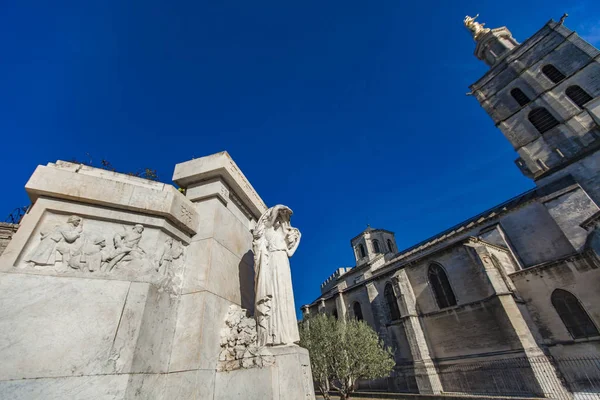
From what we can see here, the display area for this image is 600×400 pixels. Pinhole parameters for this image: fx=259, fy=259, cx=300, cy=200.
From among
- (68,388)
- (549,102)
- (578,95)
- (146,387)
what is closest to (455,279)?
(549,102)

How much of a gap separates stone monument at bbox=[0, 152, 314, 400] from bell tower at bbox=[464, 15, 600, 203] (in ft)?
84.0

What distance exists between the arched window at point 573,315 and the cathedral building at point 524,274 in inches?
2.2

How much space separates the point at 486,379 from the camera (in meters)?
17.1

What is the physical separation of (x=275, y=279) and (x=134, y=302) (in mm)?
1896

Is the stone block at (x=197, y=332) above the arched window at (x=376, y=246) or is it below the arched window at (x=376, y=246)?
below

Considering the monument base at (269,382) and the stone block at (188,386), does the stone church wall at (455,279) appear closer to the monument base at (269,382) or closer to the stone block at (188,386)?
the monument base at (269,382)

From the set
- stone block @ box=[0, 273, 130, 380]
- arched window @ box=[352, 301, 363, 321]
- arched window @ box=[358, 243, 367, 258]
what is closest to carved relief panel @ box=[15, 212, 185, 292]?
stone block @ box=[0, 273, 130, 380]

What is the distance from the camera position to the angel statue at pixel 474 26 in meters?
32.8

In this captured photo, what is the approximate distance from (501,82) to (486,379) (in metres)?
28.7

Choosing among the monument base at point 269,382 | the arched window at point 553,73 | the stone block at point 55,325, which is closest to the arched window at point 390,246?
the arched window at point 553,73

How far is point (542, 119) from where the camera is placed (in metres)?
23.9

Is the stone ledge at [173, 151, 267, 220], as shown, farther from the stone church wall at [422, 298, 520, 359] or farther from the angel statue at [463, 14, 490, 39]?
the angel statue at [463, 14, 490, 39]

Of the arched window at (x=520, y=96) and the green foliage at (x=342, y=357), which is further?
the arched window at (x=520, y=96)

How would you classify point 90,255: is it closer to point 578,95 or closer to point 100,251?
point 100,251
